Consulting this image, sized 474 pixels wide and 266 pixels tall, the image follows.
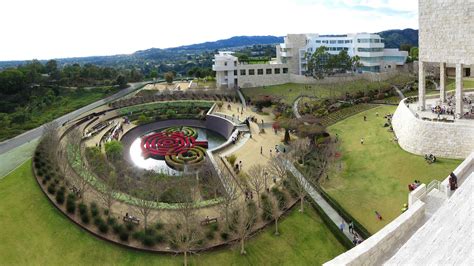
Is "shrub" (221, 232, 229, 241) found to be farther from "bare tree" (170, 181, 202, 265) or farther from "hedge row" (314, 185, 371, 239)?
"hedge row" (314, 185, 371, 239)

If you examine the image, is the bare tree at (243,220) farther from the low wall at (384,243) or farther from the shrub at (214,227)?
the low wall at (384,243)

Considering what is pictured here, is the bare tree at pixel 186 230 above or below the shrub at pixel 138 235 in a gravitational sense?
above

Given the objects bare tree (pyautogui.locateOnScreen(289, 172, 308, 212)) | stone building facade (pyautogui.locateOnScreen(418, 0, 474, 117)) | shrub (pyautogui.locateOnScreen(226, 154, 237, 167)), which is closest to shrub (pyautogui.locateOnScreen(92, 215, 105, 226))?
shrub (pyautogui.locateOnScreen(226, 154, 237, 167))

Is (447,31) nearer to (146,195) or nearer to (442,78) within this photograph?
(442,78)

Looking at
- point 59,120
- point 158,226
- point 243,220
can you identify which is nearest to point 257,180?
point 243,220

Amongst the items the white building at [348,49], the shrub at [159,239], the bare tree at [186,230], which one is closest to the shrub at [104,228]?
the shrub at [159,239]

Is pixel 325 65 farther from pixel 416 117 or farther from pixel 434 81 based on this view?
pixel 416 117
